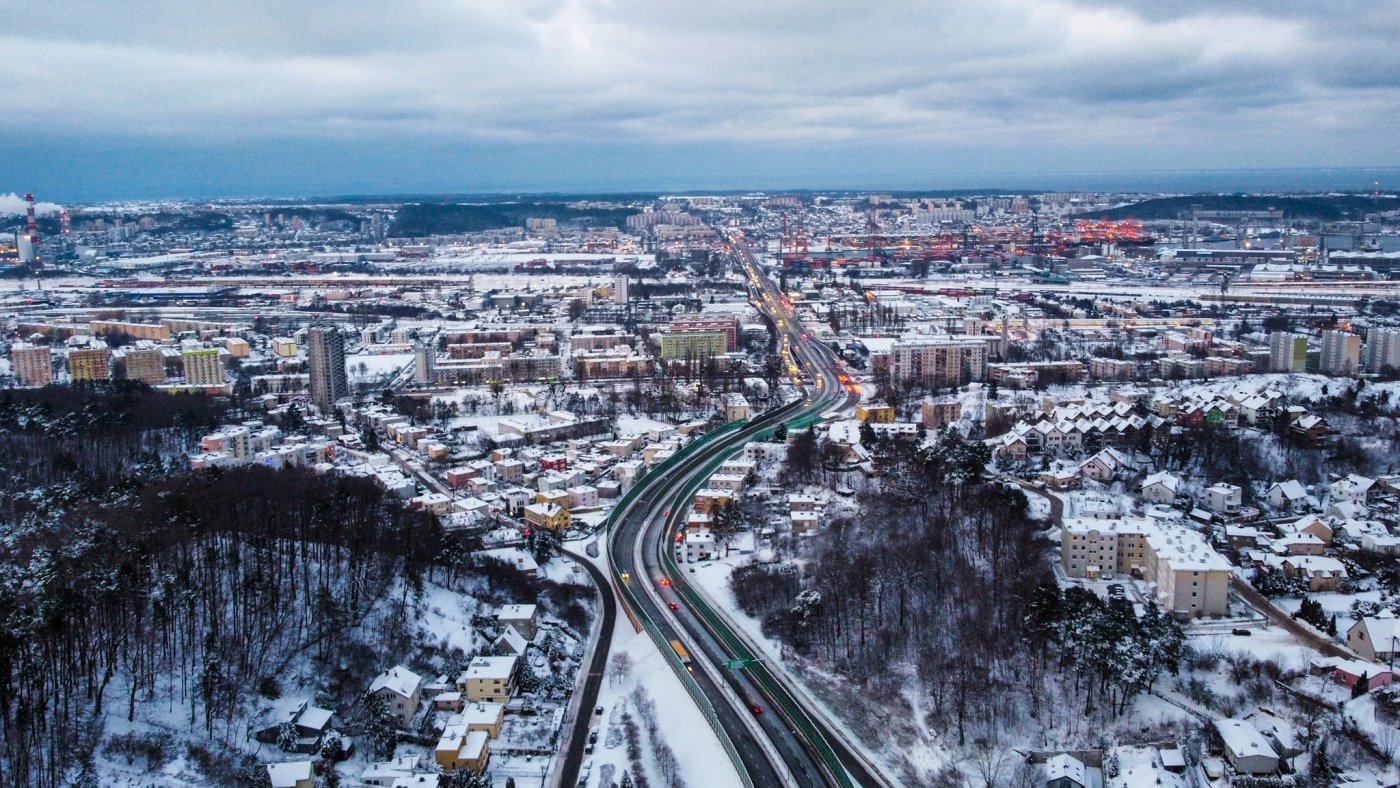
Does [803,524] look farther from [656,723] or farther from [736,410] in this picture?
[736,410]

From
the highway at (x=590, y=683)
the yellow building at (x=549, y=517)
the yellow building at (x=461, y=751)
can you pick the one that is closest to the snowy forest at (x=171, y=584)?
the yellow building at (x=461, y=751)

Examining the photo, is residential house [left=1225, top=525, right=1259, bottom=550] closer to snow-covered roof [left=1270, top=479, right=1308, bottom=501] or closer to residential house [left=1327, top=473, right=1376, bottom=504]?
snow-covered roof [left=1270, top=479, right=1308, bottom=501]

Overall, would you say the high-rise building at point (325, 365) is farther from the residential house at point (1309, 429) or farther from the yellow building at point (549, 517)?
the residential house at point (1309, 429)

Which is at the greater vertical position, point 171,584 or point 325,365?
point 325,365

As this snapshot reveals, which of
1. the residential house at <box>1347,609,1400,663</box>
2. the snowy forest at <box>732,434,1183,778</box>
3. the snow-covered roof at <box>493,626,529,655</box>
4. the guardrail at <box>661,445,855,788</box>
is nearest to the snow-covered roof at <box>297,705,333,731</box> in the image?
the snow-covered roof at <box>493,626,529,655</box>

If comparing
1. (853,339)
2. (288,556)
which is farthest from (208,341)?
(288,556)

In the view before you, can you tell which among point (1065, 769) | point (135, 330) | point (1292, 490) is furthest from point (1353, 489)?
point (135, 330)
